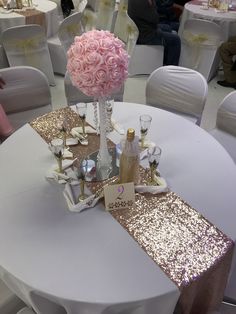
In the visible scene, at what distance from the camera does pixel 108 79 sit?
110cm

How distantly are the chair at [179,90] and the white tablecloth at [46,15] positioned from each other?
197 centimetres

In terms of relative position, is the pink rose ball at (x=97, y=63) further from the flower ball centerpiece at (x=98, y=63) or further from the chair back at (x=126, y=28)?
the chair back at (x=126, y=28)

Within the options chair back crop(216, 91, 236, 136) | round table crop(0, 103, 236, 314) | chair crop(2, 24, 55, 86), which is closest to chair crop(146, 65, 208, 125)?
chair back crop(216, 91, 236, 136)

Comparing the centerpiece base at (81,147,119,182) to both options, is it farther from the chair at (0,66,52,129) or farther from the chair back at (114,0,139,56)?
the chair back at (114,0,139,56)

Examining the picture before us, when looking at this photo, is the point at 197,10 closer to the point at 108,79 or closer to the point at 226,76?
the point at 226,76

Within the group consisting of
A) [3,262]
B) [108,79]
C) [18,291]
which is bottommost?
[18,291]

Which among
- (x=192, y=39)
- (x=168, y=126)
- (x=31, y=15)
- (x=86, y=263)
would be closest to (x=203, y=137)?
(x=168, y=126)

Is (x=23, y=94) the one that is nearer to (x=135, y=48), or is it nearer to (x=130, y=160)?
(x=130, y=160)

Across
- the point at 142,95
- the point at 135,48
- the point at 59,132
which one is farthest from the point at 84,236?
the point at 135,48

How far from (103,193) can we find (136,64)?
120 inches

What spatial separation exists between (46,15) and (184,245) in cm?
323

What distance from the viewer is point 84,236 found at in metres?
1.10

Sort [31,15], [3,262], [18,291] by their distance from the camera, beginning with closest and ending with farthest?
[3,262], [18,291], [31,15]

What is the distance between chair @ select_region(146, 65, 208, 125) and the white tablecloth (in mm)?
1969
